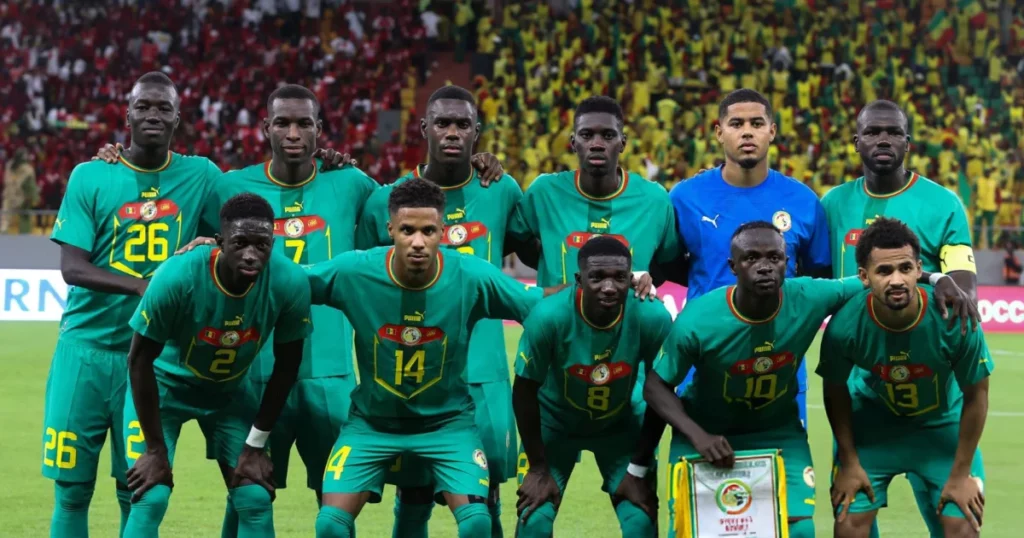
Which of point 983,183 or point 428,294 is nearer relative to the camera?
point 428,294

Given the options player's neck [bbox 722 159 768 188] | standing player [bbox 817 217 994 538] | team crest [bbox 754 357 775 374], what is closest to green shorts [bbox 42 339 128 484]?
team crest [bbox 754 357 775 374]

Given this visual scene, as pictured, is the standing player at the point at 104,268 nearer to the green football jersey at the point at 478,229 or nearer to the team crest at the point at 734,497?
the green football jersey at the point at 478,229

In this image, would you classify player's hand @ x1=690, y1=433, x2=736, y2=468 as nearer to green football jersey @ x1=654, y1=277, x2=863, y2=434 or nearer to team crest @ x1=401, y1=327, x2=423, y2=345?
green football jersey @ x1=654, y1=277, x2=863, y2=434

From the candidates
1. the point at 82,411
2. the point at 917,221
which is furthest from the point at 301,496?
the point at 917,221

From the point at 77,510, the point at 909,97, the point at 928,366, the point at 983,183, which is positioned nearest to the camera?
the point at 928,366

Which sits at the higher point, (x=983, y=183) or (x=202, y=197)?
(x=983, y=183)

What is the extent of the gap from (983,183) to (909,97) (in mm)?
3496

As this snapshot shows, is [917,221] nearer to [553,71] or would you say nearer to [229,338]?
[229,338]

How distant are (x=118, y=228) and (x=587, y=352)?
2329 millimetres

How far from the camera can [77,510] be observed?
21.3 ft

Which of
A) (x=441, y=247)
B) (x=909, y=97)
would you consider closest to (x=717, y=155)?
(x=909, y=97)

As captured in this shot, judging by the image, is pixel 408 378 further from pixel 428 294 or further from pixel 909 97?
pixel 909 97

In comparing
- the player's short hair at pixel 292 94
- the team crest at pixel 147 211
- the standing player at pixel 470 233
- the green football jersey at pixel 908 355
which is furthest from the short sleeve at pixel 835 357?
the team crest at pixel 147 211

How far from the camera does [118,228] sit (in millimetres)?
6492
